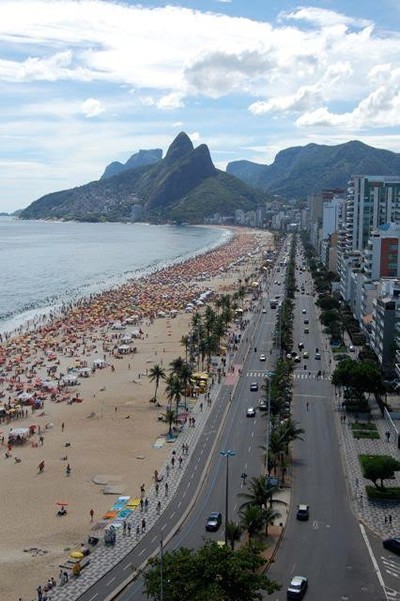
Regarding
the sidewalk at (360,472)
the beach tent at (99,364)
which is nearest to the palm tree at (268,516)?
the sidewalk at (360,472)

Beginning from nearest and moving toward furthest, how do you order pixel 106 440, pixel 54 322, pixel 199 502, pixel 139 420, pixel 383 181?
pixel 199 502
pixel 106 440
pixel 139 420
pixel 54 322
pixel 383 181

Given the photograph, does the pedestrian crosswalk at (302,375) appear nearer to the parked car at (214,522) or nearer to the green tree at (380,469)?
the green tree at (380,469)

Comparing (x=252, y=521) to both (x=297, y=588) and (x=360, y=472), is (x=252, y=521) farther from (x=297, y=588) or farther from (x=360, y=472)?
(x=360, y=472)

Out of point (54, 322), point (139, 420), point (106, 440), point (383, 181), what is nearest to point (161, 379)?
point (139, 420)

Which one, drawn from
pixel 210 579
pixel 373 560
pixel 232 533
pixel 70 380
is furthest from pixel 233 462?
pixel 70 380

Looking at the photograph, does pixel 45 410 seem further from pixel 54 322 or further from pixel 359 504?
pixel 54 322
